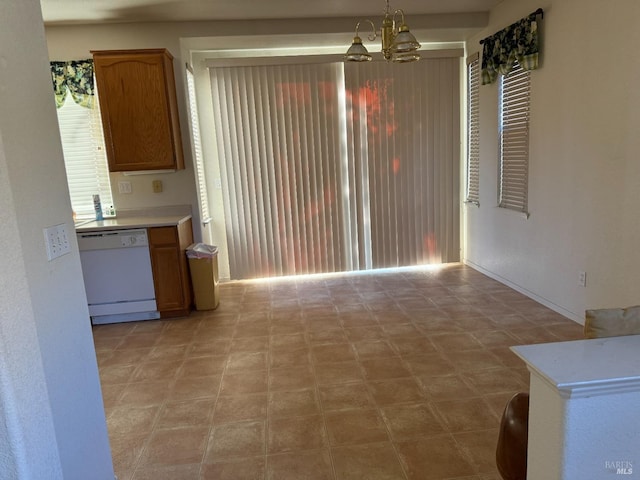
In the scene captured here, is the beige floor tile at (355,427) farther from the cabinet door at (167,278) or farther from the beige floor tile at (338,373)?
the cabinet door at (167,278)

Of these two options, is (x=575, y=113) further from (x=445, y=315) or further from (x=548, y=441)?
(x=548, y=441)

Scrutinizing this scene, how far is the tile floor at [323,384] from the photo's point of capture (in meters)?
1.93

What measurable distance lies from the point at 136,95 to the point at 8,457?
3385mm

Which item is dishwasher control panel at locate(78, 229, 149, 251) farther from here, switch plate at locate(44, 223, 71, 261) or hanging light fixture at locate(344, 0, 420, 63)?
hanging light fixture at locate(344, 0, 420, 63)

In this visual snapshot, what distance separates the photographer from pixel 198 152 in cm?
457

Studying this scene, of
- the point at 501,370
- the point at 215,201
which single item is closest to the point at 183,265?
the point at 215,201

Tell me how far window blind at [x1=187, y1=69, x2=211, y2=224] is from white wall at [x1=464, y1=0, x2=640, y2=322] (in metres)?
3.17

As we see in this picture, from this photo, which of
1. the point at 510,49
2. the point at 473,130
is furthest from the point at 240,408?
the point at 473,130

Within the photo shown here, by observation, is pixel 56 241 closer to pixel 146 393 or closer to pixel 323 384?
pixel 146 393

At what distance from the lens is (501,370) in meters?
2.62

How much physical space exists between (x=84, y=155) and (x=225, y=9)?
205 cm

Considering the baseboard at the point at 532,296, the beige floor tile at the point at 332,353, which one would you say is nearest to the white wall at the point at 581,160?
the baseboard at the point at 532,296

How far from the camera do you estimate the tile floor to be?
75.8 inches

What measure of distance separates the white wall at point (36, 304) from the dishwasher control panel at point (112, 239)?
209 centimetres
